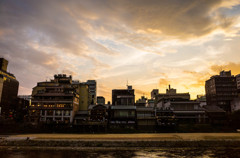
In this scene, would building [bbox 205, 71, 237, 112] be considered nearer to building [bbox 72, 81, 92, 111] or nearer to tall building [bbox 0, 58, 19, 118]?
building [bbox 72, 81, 92, 111]

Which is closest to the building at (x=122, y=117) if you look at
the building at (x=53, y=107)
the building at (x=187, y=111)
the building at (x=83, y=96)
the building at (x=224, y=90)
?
the building at (x=187, y=111)

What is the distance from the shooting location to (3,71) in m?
117

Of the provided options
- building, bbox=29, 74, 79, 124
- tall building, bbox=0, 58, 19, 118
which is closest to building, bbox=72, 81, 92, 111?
building, bbox=29, 74, 79, 124

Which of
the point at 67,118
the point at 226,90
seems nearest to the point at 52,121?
the point at 67,118

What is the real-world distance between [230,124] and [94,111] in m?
58.7

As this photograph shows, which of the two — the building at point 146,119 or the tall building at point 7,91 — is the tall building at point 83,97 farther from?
the tall building at point 7,91

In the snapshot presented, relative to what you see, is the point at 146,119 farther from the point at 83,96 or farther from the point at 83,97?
the point at 83,96

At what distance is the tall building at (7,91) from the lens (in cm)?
11350

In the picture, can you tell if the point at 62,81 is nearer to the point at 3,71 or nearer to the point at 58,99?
the point at 58,99

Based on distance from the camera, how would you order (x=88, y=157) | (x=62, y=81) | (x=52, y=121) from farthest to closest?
(x=62, y=81)
(x=52, y=121)
(x=88, y=157)

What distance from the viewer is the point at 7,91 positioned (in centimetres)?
12006

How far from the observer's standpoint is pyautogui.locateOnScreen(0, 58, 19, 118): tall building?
114m

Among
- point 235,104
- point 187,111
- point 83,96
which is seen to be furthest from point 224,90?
point 83,96

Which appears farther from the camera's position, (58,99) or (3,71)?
(3,71)
